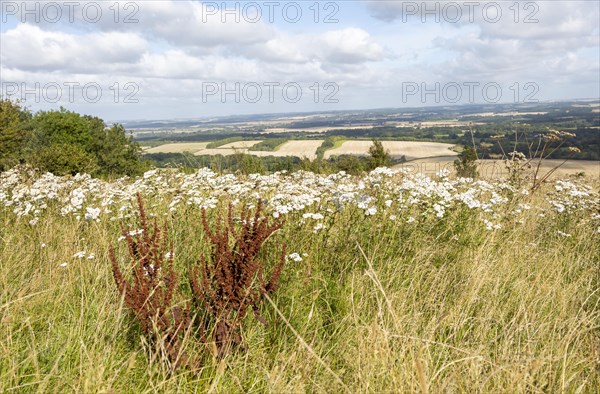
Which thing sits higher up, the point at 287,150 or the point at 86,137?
the point at 86,137

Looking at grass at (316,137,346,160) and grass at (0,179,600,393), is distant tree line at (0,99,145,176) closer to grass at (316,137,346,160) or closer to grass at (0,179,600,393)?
grass at (316,137,346,160)

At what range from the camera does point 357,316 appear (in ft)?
10.1

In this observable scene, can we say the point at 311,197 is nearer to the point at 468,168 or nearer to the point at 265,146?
the point at 468,168

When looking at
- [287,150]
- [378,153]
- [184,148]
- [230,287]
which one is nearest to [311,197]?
[230,287]

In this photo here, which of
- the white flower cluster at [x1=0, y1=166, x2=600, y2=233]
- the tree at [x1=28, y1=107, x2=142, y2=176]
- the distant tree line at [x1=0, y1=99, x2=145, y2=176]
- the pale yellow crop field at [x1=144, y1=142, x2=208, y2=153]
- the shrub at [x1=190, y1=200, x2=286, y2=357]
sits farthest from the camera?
the tree at [x1=28, y1=107, x2=142, y2=176]

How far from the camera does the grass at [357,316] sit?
2387 mm

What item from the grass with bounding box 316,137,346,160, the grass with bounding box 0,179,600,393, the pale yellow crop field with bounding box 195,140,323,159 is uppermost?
the grass with bounding box 316,137,346,160

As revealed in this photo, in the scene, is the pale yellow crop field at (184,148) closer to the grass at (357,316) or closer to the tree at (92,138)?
the grass at (357,316)

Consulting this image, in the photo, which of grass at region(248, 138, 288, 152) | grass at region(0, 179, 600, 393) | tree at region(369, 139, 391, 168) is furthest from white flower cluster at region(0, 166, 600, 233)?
tree at region(369, 139, 391, 168)

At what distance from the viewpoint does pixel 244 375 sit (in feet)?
8.67

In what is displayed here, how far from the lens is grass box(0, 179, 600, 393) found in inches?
94.0

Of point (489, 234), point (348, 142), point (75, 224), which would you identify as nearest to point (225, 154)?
point (75, 224)

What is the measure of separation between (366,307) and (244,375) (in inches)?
47.2

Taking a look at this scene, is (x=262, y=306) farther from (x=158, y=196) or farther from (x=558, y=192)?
(x=558, y=192)
